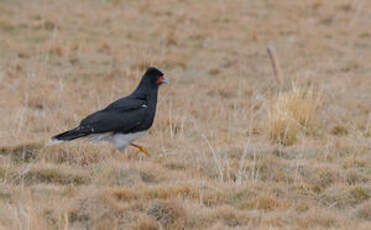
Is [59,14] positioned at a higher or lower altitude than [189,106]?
higher

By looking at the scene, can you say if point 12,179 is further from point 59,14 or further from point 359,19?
point 359,19

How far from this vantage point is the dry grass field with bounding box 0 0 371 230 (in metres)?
5.23

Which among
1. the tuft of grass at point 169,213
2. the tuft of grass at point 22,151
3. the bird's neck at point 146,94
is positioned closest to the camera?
the tuft of grass at point 169,213

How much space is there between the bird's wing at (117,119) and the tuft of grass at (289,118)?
6.14 ft

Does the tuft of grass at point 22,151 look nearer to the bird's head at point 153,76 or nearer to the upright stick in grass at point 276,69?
the bird's head at point 153,76

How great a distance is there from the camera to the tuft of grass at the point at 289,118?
7707mm

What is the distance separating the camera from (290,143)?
25.2ft

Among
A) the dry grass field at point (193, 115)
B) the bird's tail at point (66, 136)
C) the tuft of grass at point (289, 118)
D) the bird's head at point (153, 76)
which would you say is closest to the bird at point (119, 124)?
the bird's tail at point (66, 136)

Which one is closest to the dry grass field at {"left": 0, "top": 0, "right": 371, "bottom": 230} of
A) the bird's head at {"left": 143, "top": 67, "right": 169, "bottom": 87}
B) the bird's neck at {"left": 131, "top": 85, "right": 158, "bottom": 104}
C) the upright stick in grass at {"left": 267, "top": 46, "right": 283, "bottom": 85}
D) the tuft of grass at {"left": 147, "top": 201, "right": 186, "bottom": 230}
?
the tuft of grass at {"left": 147, "top": 201, "right": 186, "bottom": 230}

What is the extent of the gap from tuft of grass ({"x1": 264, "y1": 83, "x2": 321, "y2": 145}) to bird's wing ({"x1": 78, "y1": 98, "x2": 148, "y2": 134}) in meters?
1.87

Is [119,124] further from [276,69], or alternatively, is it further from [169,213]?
[276,69]

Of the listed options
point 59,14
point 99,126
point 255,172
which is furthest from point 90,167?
point 59,14

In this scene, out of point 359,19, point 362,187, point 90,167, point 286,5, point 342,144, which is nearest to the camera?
point 362,187

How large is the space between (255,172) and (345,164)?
1.04 m
